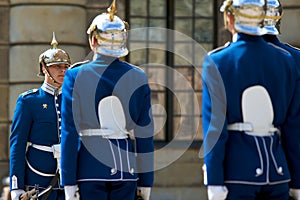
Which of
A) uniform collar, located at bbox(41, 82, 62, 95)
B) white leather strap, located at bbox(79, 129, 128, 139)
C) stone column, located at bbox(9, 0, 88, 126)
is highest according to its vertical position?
stone column, located at bbox(9, 0, 88, 126)

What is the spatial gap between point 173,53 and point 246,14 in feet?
19.1

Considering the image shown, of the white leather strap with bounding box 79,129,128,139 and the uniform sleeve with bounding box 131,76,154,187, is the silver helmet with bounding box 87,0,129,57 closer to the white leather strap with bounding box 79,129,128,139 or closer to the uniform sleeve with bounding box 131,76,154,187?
the uniform sleeve with bounding box 131,76,154,187

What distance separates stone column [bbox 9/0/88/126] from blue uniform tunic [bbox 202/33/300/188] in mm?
5648

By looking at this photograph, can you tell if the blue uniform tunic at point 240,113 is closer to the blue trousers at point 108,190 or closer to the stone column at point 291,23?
the blue trousers at point 108,190

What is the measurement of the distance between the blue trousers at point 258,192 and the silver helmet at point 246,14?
0.87 meters

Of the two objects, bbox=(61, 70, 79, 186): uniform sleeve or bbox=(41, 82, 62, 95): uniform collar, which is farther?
bbox=(41, 82, 62, 95): uniform collar

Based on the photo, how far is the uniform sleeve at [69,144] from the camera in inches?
247

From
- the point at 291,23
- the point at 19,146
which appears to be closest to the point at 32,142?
the point at 19,146

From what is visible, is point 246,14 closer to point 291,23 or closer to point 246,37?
point 246,37

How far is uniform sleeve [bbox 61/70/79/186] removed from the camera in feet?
20.6

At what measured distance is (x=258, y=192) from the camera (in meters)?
5.77

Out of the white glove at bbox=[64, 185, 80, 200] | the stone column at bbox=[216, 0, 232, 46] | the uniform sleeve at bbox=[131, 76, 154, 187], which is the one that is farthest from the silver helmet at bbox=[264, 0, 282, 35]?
the stone column at bbox=[216, 0, 232, 46]

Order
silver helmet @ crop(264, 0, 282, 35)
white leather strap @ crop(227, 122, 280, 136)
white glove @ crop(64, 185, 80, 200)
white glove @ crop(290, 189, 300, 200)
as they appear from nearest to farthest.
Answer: white leather strap @ crop(227, 122, 280, 136) → white glove @ crop(290, 189, 300, 200) → white glove @ crop(64, 185, 80, 200) → silver helmet @ crop(264, 0, 282, 35)

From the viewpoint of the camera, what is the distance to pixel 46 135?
7.87m
